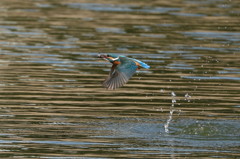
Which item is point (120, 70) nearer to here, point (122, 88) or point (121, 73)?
point (121, 73)

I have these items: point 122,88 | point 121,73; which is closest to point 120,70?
point 121,73

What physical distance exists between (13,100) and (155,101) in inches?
92.0

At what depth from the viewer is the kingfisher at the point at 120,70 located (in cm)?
1171

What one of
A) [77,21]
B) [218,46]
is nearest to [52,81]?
[218,46]

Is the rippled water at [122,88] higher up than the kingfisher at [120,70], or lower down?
lower down

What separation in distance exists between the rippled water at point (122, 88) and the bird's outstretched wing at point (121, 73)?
25.4 inches

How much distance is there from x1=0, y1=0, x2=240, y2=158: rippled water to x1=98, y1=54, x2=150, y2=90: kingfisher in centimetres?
66

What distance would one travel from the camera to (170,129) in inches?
477

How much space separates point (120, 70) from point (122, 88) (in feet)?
11.9

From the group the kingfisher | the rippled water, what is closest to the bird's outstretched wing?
the kingfisher

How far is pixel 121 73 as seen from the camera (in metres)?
11.9

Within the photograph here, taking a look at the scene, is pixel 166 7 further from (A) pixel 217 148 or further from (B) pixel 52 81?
(A) pixel 217 148

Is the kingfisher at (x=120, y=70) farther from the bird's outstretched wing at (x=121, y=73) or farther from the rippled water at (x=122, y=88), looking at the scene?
the rippled water at (x=122, y=88)

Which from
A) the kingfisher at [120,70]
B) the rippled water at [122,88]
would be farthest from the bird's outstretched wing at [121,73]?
the rippled water at [122,88]
